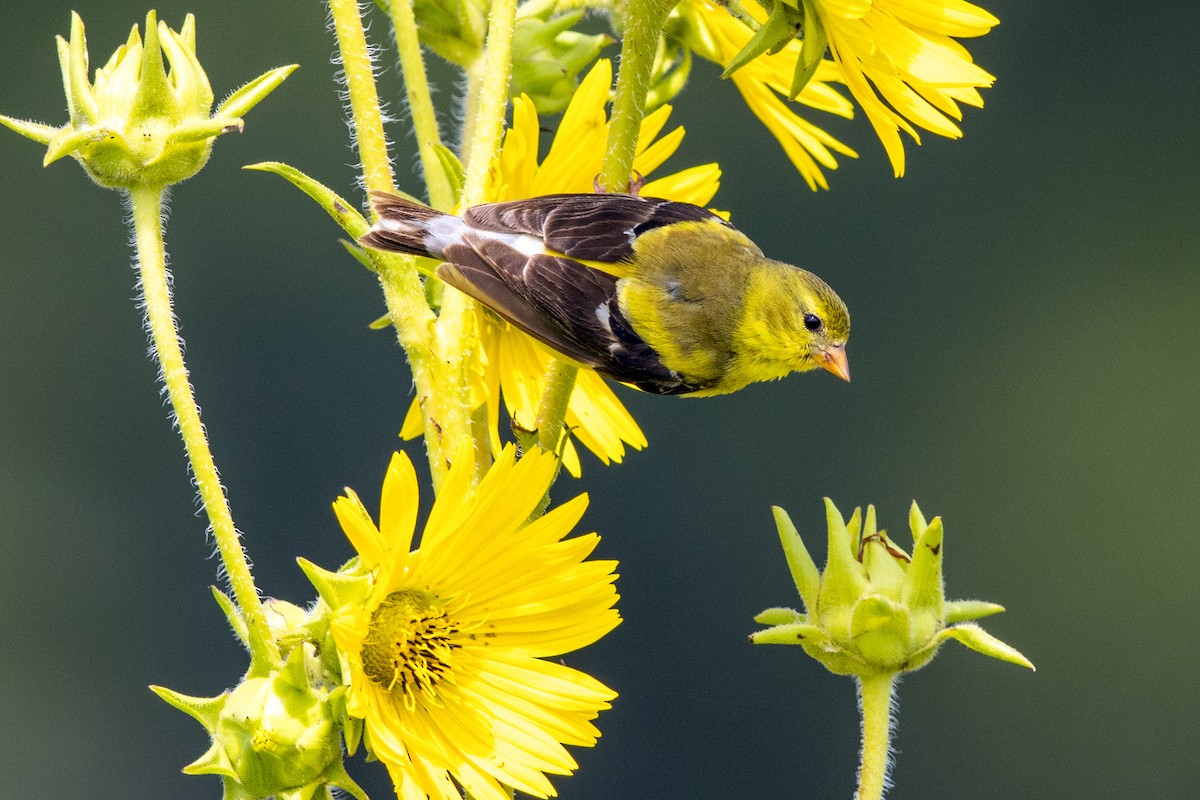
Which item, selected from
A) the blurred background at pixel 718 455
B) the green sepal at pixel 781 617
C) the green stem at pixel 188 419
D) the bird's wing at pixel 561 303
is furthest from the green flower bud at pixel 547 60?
the blurred background at pixel 718 455

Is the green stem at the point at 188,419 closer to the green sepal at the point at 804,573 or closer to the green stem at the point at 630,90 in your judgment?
the green stem at the point at 630,90

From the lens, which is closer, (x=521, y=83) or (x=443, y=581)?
(x=443, y=581)

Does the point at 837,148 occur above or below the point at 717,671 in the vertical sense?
above

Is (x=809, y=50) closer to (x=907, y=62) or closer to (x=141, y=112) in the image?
(x=907, y=62)

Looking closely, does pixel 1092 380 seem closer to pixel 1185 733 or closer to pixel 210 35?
pixel 1185 733

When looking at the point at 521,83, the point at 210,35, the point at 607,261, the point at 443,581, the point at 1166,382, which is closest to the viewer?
the point at 443,581

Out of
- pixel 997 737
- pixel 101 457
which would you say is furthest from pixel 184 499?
pixel 997 737

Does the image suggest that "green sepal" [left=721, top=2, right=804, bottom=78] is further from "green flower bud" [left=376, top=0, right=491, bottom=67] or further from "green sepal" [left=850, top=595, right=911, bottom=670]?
"green sepal" [left=850, top=595, right=911, bottom=670]
